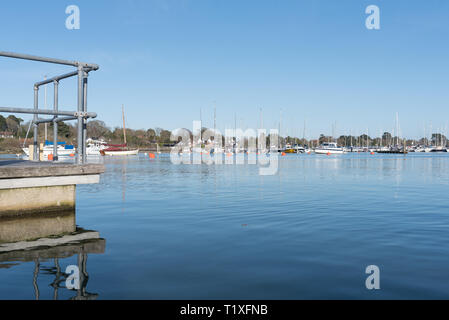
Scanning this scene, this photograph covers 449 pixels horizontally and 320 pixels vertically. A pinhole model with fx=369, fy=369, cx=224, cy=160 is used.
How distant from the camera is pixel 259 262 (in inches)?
290

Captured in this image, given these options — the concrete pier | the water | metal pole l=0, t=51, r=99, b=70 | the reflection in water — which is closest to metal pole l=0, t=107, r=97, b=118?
metal pole l=0, t=51, r=99, b=70

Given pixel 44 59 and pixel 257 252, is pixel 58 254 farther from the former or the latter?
pixel 44 59

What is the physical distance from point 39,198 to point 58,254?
10.9ft

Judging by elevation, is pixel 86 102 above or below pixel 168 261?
above

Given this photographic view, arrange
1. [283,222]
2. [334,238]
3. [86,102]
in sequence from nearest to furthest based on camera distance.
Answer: [334,238] < [86,102] < [283,222]

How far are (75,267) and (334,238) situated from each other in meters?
6.16

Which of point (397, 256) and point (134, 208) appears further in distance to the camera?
point (134, 208)

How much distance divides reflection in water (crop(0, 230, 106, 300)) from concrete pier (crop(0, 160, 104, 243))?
28.6 inches

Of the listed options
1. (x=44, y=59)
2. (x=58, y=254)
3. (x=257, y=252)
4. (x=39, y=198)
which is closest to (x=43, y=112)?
(x=44, y=59)

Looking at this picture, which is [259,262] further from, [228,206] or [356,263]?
[228,206]

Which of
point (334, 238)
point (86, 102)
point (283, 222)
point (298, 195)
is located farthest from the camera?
point (298, 195)

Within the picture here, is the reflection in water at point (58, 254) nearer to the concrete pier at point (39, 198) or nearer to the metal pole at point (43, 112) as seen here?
the concrete pier at point (39, 198)

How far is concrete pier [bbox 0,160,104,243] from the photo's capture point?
31.6 feet
